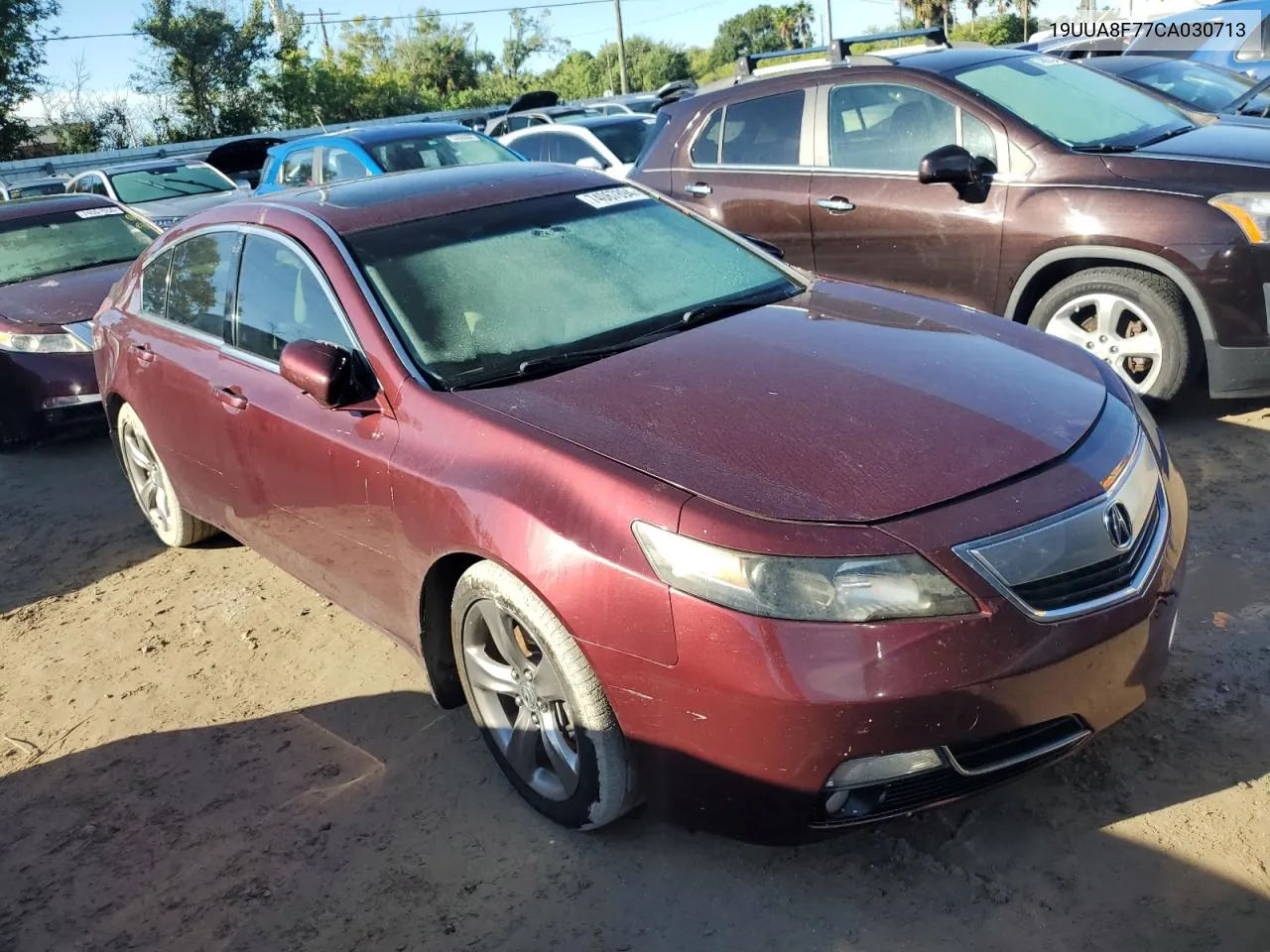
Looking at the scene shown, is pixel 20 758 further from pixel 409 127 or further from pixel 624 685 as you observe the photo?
pixel 409 127

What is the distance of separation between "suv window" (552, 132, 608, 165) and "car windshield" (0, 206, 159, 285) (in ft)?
14.5

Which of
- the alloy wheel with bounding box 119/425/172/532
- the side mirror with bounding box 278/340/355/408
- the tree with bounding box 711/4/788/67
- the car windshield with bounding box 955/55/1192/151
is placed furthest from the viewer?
the tree with bounding box 711/4/788/67

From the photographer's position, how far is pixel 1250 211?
185 inches

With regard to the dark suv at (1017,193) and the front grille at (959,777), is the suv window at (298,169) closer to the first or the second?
the dark suv at (1017,193)

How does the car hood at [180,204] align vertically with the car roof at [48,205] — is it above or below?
below

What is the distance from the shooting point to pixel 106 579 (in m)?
5.11

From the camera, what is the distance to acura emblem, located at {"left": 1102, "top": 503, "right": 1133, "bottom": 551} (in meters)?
2.50

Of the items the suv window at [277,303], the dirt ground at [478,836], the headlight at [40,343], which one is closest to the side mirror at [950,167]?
the dirt ground at [478,836]

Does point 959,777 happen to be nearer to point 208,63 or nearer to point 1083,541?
point 1083,541

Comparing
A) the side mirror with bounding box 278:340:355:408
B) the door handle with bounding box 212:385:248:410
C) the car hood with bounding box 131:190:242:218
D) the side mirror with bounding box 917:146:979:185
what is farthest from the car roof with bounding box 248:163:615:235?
the car hood with bounding box 131:190:242:218

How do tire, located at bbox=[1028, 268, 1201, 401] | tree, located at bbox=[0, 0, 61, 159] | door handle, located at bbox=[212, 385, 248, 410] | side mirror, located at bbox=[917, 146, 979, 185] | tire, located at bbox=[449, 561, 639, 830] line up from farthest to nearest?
tree, located at bbox=[0, 0, 61, 159] < side mirror, located at bbox=[917, 146, 979, 185] < tire, located at bbox=[1028, 268, 1201, 401] < door handle, located at bbox=[212, 385, 248, 410] < tire, located at bbox=[449, 561, 639, 830]

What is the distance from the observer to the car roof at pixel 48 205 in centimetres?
834

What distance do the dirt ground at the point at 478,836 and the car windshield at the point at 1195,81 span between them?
227 inches

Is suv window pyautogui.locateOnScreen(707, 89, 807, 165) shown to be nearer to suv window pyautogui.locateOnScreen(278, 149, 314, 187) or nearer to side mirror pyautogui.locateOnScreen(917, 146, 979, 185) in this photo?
side mirror pyautogui.locateOnScreen(917, 146, 979, 185)
